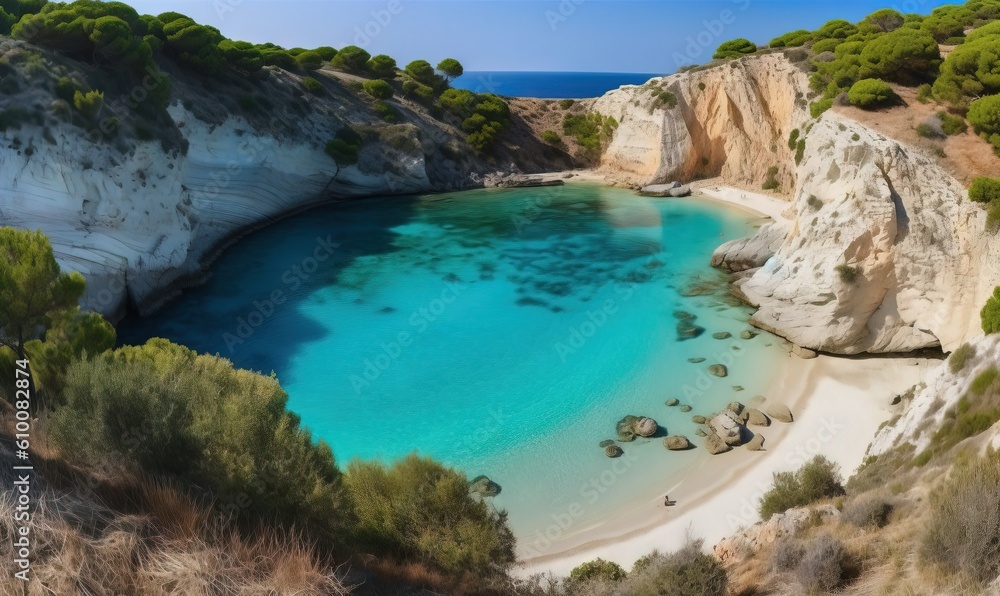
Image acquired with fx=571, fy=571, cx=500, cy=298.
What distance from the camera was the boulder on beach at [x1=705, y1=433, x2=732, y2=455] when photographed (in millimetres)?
13914

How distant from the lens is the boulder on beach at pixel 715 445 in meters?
13.9

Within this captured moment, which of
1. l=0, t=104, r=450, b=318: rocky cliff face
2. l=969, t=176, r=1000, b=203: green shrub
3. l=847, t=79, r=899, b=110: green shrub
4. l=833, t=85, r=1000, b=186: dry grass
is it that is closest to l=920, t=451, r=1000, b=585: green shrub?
l=969, t=176, r=1000, b=203: green shrub

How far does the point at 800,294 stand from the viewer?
62.8 ft

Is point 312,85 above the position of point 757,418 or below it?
above

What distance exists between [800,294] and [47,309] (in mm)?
20325

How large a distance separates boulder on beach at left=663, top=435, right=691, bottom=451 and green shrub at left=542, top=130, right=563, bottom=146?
42581mm

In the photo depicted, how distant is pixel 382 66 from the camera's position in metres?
51.1

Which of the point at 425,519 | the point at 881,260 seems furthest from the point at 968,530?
the point at 881,260

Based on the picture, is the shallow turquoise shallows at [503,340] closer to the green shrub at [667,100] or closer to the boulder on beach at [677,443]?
the boulder on beach at [677,443]

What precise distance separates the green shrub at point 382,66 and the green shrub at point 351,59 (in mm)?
595

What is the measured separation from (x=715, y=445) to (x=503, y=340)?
8.41m

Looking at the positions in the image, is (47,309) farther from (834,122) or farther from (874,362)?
(834,122)

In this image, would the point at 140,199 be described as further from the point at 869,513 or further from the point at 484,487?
the point at 869,513

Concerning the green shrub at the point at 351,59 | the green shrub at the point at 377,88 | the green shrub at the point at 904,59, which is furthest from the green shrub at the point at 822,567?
the green shrub at the point at 351,59
